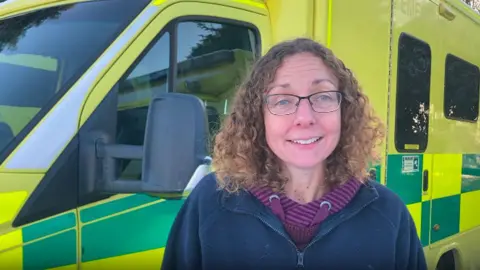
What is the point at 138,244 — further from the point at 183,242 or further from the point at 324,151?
the point at 324,151

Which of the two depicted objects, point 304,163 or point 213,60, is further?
point 213,60

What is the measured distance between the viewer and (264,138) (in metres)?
1.75

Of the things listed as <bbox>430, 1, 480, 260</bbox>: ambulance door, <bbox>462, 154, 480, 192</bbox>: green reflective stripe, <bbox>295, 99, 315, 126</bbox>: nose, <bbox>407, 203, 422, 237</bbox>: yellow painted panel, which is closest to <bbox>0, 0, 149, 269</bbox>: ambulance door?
<bbox>295, 99, 315, 126</bbox>: nose

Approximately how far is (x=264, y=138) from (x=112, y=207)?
2.17 ft

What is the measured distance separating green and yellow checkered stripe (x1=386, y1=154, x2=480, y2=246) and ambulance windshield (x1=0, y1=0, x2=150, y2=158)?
184 cm

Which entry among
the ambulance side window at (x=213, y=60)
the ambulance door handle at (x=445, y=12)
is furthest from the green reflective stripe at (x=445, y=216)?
the ambulance side window at (x=213, y=60)

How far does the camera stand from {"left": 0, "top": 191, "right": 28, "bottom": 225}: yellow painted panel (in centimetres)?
175

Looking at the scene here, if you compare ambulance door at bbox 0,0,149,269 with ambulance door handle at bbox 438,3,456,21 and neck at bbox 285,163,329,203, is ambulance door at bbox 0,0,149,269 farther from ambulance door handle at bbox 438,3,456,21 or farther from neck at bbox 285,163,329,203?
ambulance door handle at bbox 438,3,456,21

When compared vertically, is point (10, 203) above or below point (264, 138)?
below

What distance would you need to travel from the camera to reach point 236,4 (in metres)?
2.48

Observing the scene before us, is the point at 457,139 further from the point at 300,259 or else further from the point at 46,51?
the point at 46,51

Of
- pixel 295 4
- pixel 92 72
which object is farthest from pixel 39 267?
pixel 295 4

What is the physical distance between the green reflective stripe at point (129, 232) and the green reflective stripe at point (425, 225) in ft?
6.42

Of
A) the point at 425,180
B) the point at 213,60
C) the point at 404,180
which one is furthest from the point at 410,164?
the point at 213,60
